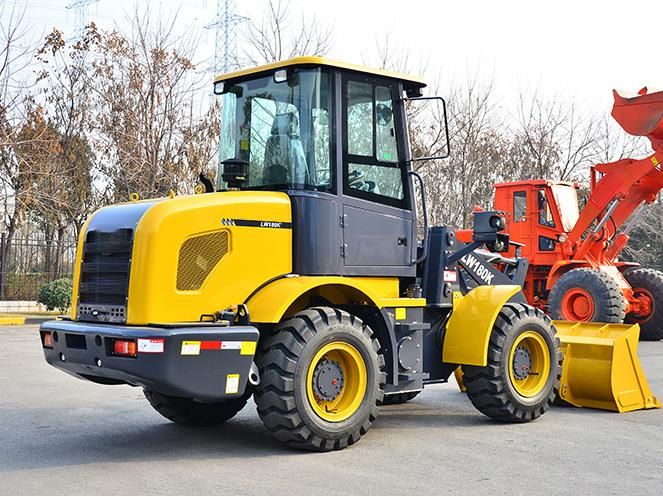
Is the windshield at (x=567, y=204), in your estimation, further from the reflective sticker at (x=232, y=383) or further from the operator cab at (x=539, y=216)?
the reflective sticker at (x=232, y=383)

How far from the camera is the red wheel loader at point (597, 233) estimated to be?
14812mm

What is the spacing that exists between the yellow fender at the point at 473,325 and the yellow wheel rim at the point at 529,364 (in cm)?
41

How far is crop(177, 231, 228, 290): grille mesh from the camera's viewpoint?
21.2ft

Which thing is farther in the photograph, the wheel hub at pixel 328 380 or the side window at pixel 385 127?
the side window at pixel 385 127

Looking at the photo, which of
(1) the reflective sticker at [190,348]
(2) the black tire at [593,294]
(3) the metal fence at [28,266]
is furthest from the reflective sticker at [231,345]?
(3) the metal fence at [28,266]

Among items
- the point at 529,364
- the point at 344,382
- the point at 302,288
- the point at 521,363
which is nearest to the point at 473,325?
the point at 521,363

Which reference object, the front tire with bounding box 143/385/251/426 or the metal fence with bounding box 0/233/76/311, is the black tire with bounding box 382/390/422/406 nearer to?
the front tire with bounding box 143/385/251/426

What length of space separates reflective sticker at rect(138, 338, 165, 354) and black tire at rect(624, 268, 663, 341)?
12.8m

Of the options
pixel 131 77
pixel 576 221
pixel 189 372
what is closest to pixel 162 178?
pixel 131 77

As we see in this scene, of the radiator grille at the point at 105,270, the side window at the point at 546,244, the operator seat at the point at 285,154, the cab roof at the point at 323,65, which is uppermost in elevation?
the cab roof at the point at 323,65

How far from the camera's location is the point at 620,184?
51.3ft

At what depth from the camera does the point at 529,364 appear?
27.4 ft

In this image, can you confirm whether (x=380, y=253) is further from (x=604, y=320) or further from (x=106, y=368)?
(x=604, y=320)

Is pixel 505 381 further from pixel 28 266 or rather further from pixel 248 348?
pixel 28 266
